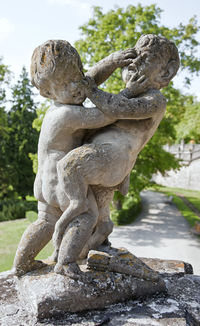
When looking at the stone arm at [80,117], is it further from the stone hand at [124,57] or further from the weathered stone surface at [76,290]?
the weathered stone surface at [76,290]

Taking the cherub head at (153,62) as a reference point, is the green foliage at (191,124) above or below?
above

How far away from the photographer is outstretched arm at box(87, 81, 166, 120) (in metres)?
2.51

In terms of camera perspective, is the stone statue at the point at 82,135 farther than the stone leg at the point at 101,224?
No

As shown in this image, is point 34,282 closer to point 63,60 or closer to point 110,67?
point 63,60

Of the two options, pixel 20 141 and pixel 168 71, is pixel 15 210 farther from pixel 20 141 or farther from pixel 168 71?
pixel 168 71

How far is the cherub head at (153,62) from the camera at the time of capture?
2.63m

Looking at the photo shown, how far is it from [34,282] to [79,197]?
85cm

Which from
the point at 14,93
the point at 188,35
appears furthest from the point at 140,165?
the point at 14,93

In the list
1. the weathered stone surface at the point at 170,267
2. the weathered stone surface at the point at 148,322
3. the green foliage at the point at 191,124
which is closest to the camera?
the weathered stone surface at the point at 148,322

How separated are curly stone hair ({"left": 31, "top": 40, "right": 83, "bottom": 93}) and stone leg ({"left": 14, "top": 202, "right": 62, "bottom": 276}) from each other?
128cm

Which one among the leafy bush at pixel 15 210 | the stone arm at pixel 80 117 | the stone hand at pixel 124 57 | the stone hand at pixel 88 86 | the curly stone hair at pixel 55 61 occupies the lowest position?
the leafy bush at pixel 15 210

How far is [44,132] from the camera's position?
2686 mm

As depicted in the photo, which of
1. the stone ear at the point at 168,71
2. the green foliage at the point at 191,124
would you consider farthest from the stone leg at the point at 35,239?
the green foliage at the point at 191,124

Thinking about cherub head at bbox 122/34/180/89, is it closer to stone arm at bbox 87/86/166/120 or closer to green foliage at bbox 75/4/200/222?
stone arm at bbox 87/86/166/120
